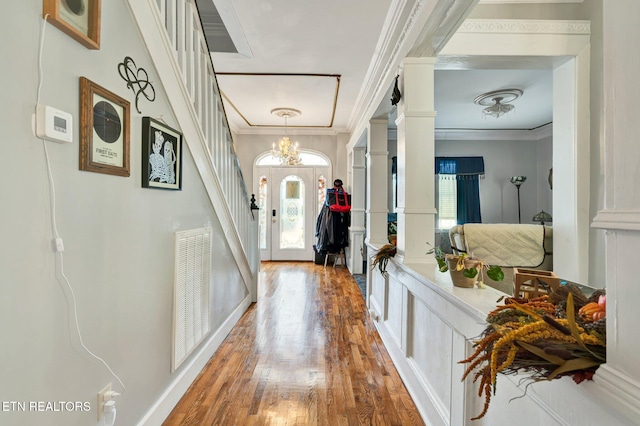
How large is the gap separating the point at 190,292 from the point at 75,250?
909 millimetres

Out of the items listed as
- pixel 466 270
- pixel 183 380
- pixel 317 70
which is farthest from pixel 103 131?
pixel 317 70

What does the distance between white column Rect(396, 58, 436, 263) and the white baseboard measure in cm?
154

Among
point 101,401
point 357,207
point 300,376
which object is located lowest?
point 300,376

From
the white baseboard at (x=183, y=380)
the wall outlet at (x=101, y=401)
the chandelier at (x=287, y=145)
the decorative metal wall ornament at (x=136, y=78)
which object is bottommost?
the white baseboard at (x=183, y=380)

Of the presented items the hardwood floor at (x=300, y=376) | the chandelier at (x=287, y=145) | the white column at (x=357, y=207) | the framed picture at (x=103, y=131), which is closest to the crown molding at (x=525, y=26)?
the framed picture at (x=103, y=131)

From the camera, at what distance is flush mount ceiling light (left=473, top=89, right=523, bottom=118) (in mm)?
3854

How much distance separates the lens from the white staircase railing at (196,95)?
147 centimetres

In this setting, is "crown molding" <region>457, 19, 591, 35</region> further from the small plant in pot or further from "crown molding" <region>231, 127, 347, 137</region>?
"crown molding" <region>231, 127, 347, 137</region>

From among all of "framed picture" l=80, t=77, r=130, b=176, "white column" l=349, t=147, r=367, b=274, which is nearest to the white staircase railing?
"framed picture" l=80, t=77, r=130, b=176

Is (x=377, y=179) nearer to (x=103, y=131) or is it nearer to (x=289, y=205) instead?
(x=103, y=131)

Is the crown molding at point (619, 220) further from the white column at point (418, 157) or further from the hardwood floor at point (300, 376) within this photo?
the hardwood floor at point (300, 376)

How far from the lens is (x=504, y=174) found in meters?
6.04

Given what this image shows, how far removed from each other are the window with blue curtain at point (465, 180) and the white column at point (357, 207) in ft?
6.56

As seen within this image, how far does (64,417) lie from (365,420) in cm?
132
